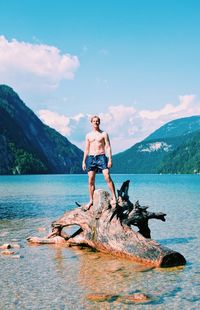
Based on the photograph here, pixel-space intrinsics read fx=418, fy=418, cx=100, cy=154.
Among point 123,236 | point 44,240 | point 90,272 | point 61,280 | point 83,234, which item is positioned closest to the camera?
point 61,280

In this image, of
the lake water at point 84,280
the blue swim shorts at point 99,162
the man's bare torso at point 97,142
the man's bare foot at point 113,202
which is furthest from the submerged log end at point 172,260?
the man's bare torso at point 97,142

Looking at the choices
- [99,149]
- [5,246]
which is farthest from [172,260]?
[5,246]

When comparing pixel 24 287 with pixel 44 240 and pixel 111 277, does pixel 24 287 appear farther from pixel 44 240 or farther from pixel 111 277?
pixel 44 240

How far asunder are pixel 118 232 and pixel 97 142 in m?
3.81

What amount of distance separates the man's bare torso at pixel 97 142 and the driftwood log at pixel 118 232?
1.77 metres

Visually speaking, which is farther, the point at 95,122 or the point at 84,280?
the point at 95,122

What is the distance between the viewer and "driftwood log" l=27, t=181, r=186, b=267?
15008 mm

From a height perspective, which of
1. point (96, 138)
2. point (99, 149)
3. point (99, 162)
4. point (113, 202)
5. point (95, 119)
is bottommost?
point (113, 202)

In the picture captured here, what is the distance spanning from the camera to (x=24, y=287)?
493 inches

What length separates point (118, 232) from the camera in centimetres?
1648

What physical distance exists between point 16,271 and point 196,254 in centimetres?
756

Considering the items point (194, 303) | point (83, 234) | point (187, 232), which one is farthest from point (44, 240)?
Answer: point (194, 303)

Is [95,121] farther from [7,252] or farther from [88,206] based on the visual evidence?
[7,252]

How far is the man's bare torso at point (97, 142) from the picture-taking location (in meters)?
17.5
